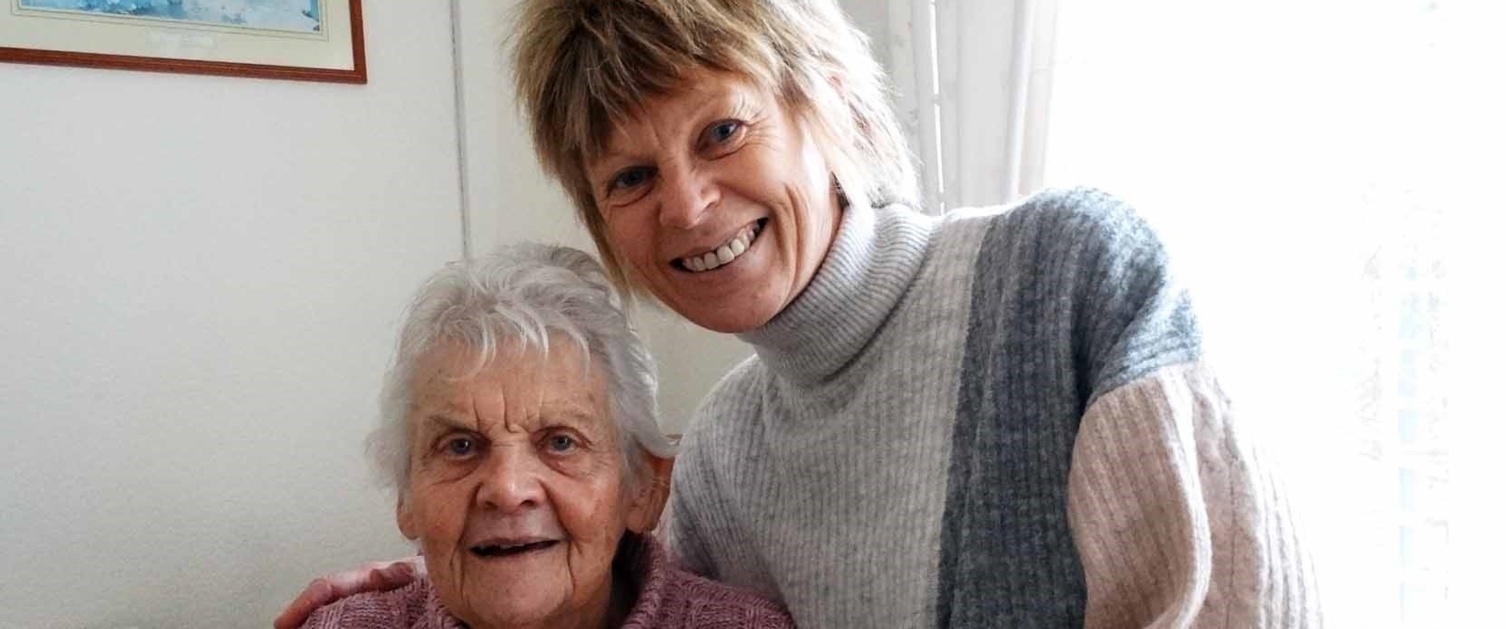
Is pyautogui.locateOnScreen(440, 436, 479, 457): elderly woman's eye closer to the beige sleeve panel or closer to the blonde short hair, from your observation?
the blonde short hair

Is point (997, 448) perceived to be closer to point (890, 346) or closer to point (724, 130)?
point (890, 346)

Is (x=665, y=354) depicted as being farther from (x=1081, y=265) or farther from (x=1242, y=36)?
(x=1081, y=265)

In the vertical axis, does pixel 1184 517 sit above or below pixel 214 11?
below

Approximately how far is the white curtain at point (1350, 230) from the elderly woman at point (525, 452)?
0.61 metres

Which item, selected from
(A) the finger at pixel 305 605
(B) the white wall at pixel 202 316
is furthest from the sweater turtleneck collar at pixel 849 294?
(B) the white wall at pixel 202 316

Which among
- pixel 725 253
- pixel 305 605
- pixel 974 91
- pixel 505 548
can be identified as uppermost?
pixel 974 91

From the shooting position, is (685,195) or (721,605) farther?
(721,605)

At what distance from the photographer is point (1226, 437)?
0.93 metres

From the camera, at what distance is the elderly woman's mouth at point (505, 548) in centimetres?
123

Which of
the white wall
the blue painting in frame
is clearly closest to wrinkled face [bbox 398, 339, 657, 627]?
the white wall

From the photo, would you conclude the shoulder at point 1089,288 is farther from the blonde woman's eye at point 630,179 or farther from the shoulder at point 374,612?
the shoulder at point 374,612

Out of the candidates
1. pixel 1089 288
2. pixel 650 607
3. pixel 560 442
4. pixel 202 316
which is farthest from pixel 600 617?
pixel 202 316

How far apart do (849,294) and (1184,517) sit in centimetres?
45

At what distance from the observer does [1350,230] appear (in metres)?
1.35
